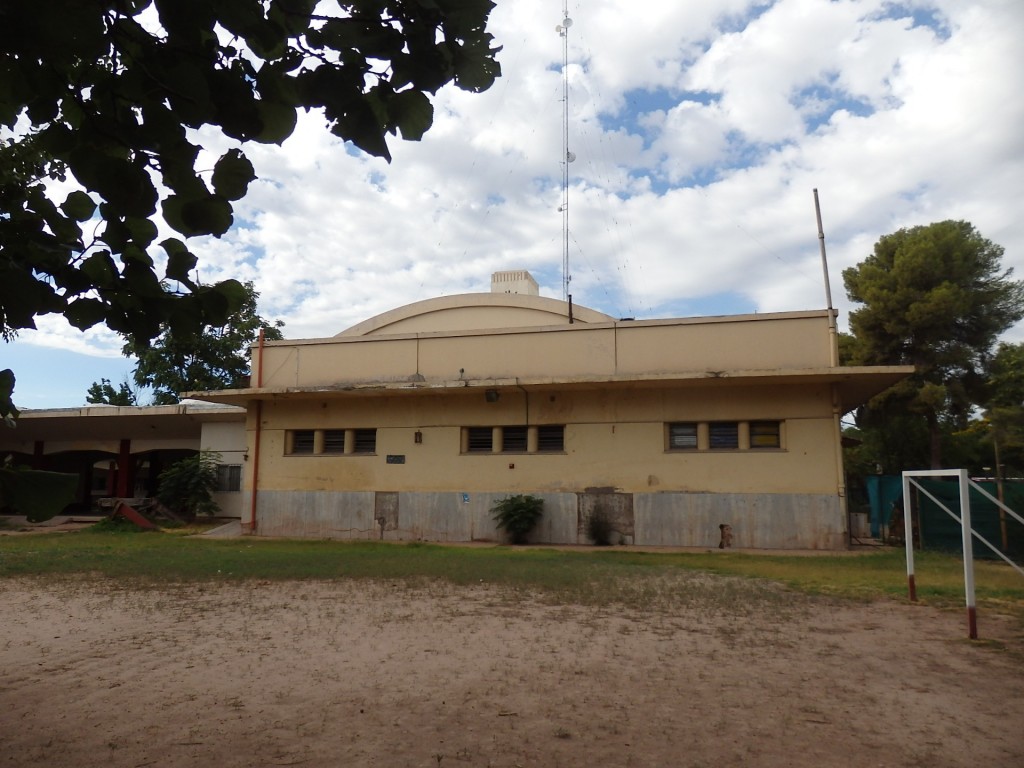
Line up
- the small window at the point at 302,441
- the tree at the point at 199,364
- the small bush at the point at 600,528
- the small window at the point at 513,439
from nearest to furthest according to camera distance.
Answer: the small bush at the point at 600,528, the small window at the point at 513,439, the small window at the point at 302,441, the tree at the point at 199,364

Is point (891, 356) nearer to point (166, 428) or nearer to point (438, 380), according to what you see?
point (438, 380)

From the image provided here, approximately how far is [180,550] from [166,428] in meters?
11.6

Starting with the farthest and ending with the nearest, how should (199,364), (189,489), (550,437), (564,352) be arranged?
(199,364)
(189,489)
(550,437)
(564,352)

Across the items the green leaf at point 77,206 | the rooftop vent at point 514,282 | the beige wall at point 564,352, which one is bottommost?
the green leaf at point 77,206

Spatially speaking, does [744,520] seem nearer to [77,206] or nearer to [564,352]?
[564,352]

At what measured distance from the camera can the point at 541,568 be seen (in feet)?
41.8

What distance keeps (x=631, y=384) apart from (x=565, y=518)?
348cm

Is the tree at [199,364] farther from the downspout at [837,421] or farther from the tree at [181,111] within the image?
the tree at [181,111]

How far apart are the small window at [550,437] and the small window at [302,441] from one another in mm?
6052

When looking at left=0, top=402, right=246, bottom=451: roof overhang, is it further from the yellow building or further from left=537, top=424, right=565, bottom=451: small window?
left=537, top=424, right=565, bottom=451: small window

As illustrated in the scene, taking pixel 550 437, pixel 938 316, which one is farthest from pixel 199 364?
pixel 938 316

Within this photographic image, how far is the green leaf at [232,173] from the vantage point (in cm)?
295

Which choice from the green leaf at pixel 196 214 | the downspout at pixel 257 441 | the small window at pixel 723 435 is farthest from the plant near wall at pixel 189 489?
the green leaf at pixel 196 214

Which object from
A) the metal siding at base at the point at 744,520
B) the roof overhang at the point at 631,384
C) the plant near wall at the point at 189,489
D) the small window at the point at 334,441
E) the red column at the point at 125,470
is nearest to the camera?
the roof overhang at the point at 631,384
